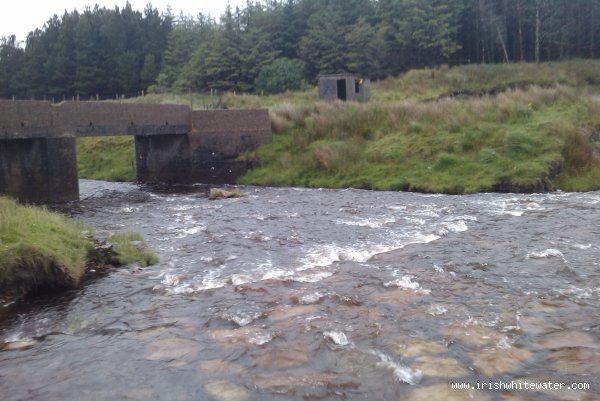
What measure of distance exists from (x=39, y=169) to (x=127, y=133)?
14.9 ft

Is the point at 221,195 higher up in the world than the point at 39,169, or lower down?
lower down

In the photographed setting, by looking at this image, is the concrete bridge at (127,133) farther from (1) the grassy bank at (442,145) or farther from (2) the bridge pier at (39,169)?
(1) the grassy bank at (442,145)

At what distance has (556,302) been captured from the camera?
8320 millimetres

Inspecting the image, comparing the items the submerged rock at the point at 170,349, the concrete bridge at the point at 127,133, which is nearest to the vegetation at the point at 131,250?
the submerged rock at the point at 170,349

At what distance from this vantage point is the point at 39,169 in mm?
19562

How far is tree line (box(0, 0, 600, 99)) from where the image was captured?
5212cm

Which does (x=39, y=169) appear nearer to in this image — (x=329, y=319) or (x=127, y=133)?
(x=127, y=133)

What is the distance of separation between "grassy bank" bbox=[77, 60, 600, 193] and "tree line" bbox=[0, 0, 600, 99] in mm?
23228

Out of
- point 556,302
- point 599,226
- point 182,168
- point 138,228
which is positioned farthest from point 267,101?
point 556,302

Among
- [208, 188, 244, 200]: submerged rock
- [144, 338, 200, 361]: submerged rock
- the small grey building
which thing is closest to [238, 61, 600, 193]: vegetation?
[208, 188, 244, 200]: submerged rock

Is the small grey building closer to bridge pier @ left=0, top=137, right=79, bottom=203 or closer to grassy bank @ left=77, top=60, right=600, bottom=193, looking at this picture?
grassy bank @ left=77, top=60, right=600, bottom=193

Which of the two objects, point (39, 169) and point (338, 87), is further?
point (338, 87)

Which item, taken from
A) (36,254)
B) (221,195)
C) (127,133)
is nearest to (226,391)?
(36,254)

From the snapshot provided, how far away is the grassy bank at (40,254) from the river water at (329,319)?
1.25 feet
